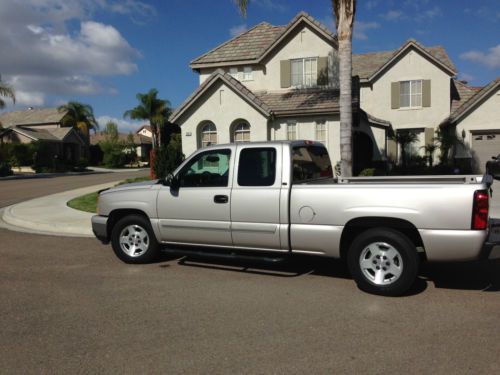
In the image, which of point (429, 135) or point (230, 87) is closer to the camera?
point (230, 87)

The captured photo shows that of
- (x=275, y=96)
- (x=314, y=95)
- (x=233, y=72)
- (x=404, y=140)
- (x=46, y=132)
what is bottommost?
(x=404, y=140)

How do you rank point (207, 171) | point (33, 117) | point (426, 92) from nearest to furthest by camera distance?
point (207, 171) < point (426, 92) < point (33, 117)

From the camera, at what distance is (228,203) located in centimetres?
626

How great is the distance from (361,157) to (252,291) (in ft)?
61.6

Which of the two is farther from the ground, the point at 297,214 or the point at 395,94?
the point at 395,94

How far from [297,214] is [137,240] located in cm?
274

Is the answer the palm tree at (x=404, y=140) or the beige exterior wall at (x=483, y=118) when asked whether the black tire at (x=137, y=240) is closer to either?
the palm tree at (x=404, y=140)

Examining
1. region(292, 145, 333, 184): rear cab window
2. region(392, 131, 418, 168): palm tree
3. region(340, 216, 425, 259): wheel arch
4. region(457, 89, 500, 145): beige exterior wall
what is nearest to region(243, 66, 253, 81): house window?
region(392, 131, 418, 168): palm tree

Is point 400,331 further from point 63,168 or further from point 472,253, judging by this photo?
point 63,168

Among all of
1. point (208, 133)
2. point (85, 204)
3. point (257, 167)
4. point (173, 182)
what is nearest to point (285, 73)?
point (208, 133)

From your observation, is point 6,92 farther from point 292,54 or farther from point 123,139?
point 123,139

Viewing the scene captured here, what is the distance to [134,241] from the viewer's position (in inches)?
280

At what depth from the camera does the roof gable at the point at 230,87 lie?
18359mm

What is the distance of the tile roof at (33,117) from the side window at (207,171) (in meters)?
53.2
